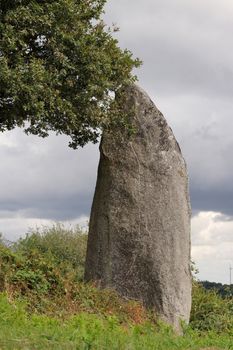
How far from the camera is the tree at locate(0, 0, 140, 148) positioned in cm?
2247

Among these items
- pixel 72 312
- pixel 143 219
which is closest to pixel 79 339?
pixel 72 312

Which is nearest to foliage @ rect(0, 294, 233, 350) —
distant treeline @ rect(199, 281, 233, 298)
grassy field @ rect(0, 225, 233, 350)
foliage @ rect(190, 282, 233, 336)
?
grassy field @ rect(0, 225, 233, 350)

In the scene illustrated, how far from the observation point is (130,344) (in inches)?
470

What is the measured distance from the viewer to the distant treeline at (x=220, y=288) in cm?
3049

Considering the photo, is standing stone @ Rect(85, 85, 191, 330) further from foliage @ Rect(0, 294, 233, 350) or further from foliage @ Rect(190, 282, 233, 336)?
foliage @ Rect(0, 294, 233, 350)

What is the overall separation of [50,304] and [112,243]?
4042mm

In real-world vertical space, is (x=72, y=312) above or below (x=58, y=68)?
below

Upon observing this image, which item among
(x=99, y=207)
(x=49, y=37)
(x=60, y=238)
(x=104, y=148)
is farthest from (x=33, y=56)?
(x=60, y=238)

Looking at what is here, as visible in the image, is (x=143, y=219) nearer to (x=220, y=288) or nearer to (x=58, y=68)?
(x=58, y=68)

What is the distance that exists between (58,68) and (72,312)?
767 cm

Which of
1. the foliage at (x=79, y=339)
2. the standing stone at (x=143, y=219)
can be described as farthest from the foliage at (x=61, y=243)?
the foliage at (x=79, y=339)

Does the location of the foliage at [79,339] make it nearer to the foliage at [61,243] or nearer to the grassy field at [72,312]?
the grassy field at [72,312]

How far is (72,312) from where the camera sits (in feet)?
65.4

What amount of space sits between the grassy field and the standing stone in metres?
0.81
